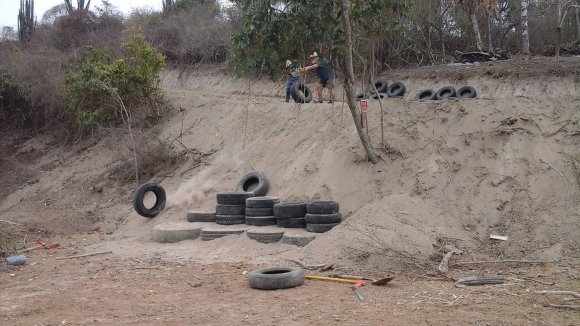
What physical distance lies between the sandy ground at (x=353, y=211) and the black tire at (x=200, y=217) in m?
0.87

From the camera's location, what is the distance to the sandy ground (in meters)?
7.49

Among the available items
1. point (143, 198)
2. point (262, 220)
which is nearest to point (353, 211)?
point (262, 220)

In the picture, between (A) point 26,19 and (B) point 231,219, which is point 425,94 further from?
(A) point 26,19

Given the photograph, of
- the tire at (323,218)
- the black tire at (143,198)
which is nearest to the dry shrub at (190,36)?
the black tire at (143,198)

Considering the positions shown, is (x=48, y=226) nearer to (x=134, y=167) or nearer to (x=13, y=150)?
(x=134, y=167)

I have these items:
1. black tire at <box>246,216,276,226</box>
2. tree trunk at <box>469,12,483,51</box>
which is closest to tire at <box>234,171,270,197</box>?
black tire at <box>246,216,276,226</box>

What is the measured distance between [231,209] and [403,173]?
3521 mm

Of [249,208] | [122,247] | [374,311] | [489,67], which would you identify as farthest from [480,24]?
[374,311]

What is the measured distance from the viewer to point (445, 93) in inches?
590

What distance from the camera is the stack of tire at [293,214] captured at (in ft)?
37.7

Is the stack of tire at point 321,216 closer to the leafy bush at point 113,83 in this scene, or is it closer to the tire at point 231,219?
the tire at point 231,219

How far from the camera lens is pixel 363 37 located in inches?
519

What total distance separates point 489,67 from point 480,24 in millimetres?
5164

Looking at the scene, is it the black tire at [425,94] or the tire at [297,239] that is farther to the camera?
the black tire at [425,94]
